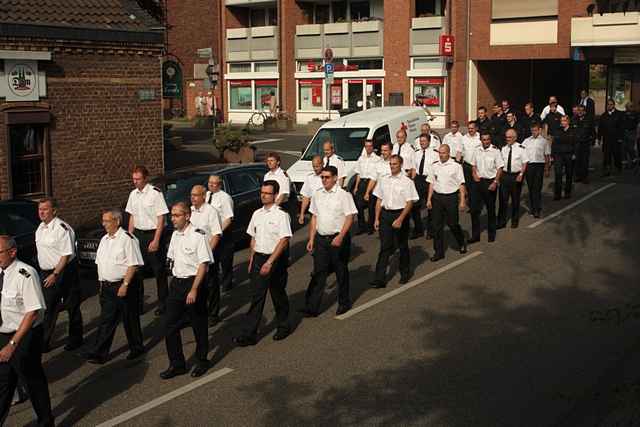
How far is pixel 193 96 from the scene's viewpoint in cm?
5428

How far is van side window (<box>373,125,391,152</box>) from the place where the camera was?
1847 cm

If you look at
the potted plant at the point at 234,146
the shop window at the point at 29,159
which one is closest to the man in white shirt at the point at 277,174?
the shop window at the point at 29,159

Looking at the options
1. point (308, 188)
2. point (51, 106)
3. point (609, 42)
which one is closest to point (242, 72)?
point (609, 42)

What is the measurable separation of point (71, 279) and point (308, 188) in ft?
17.6

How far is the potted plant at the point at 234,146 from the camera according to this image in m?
25.9

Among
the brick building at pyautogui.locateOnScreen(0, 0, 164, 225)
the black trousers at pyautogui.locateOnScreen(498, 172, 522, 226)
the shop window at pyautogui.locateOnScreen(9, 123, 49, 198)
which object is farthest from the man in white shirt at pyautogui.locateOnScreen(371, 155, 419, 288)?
the shop window at pyautogui.locateOnScreen(9, 123, 49, 198)

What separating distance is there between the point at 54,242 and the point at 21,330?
2.75m

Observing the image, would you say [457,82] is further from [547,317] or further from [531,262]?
[547,317]

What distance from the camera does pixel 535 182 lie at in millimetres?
16891

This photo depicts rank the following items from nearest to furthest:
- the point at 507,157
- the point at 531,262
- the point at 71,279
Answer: the point at 71,279, the point at 531,262, the point at 507,157

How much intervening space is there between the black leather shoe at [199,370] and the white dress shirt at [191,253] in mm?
919

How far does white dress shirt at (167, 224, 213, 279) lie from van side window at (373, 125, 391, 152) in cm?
1015

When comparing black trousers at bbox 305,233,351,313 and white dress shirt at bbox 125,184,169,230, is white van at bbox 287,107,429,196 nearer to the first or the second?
white dress shirt at bbox 125,184,169,230

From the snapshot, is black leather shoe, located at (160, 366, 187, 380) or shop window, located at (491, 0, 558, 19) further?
shop window, located at (491, 0, 558, 19)
